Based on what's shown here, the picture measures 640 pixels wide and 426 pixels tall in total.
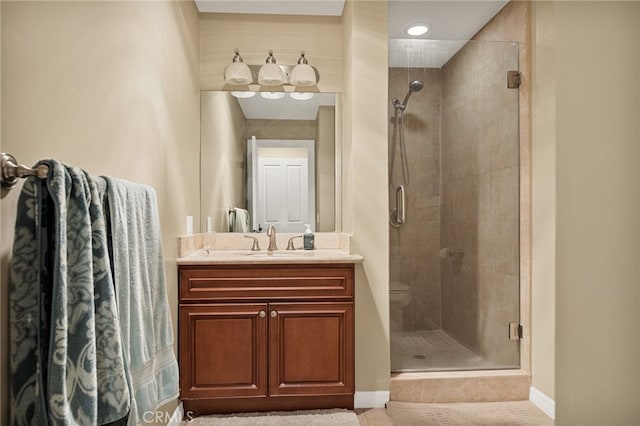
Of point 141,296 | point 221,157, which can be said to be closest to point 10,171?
point 141,296

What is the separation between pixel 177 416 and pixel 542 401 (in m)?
1.80

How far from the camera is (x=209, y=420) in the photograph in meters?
1.97

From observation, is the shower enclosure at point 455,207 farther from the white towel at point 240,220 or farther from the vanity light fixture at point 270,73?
the white towel at point 240,220

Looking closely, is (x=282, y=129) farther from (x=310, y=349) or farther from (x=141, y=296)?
(x=141, y=296)

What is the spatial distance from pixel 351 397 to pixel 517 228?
50.1 inches

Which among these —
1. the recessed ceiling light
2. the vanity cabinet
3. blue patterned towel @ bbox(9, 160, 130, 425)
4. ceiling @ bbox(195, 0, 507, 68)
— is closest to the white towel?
the vanity cabinet

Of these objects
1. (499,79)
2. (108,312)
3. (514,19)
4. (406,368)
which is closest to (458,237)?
(406,368)

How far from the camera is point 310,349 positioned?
200 cm

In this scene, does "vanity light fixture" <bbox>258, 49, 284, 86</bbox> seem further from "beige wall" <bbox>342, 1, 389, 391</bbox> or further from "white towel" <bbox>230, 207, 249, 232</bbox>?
"white towel" <bbox>230, 207, 249, 232</bbox>

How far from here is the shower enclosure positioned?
86.9 inches

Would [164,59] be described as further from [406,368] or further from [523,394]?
[523,394]

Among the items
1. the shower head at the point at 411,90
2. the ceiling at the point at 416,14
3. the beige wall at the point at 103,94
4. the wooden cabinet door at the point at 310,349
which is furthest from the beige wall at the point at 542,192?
the beige wall at the point at 103,94

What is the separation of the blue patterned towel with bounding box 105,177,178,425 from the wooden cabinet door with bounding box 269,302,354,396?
78 cm

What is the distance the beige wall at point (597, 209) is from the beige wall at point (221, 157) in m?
2.14
